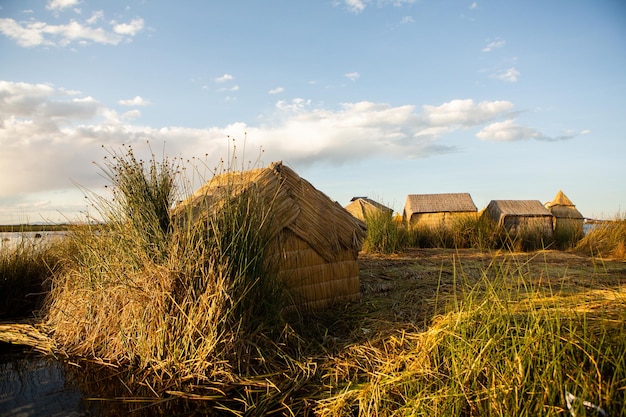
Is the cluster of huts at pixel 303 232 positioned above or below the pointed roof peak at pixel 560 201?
below

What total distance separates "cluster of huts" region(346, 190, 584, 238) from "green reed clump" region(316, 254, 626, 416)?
409 inches

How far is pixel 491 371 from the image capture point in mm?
2549

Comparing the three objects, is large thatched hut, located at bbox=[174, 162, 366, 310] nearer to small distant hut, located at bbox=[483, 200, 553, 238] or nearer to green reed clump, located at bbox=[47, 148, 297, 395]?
green reed clump, located at bbox=[47, 148, 297, 395]

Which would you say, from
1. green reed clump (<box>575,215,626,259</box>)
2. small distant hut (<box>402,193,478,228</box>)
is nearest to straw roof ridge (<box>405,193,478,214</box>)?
small distant hut (<box>402,193,478,228</box>)

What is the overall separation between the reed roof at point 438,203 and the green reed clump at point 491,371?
1103 centimetres

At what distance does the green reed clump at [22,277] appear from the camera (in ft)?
18.3

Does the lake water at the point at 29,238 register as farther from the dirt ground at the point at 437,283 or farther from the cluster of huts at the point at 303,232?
the dirt ground at the point at 437,283

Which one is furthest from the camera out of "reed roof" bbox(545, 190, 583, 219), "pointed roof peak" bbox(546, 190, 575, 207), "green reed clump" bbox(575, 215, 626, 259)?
"pointed roof peak" bbox(546, 190, 575, 207)

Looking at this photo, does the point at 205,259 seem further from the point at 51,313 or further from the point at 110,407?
the point at 51,313

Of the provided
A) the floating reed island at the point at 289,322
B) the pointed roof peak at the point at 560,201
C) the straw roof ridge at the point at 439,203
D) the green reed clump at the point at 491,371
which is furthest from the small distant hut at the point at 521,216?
the green reed clump at the point at 491,371

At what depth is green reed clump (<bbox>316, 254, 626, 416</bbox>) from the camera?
2.30 metres

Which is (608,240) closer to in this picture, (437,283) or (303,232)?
(437,283)

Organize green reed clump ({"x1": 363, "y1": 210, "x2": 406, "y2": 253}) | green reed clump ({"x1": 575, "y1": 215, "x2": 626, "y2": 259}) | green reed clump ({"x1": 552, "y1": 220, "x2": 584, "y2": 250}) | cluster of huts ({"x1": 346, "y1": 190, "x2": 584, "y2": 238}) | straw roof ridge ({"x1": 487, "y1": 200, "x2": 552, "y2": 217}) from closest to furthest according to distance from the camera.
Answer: green reed clump ({"x1": 363, "y1": 210, "x2": 406, "y2": 253}) → green reed clump ({"x1": 575, "y1": 215, "x2": 626, "y2": 259}) → green reed clump ({"x1": 552, "y1": 220, "x2": 584, "y2": 250}) → cluster of huts ({"x1": 346, "y1": 190, "x2": 584, "y2": 238}) → straw roof ridge ({"x1": 487, "y1": 200, "x2": 552, "y2": 217})

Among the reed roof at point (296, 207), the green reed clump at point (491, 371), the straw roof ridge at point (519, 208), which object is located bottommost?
the green reed clump at point (491, 371)
